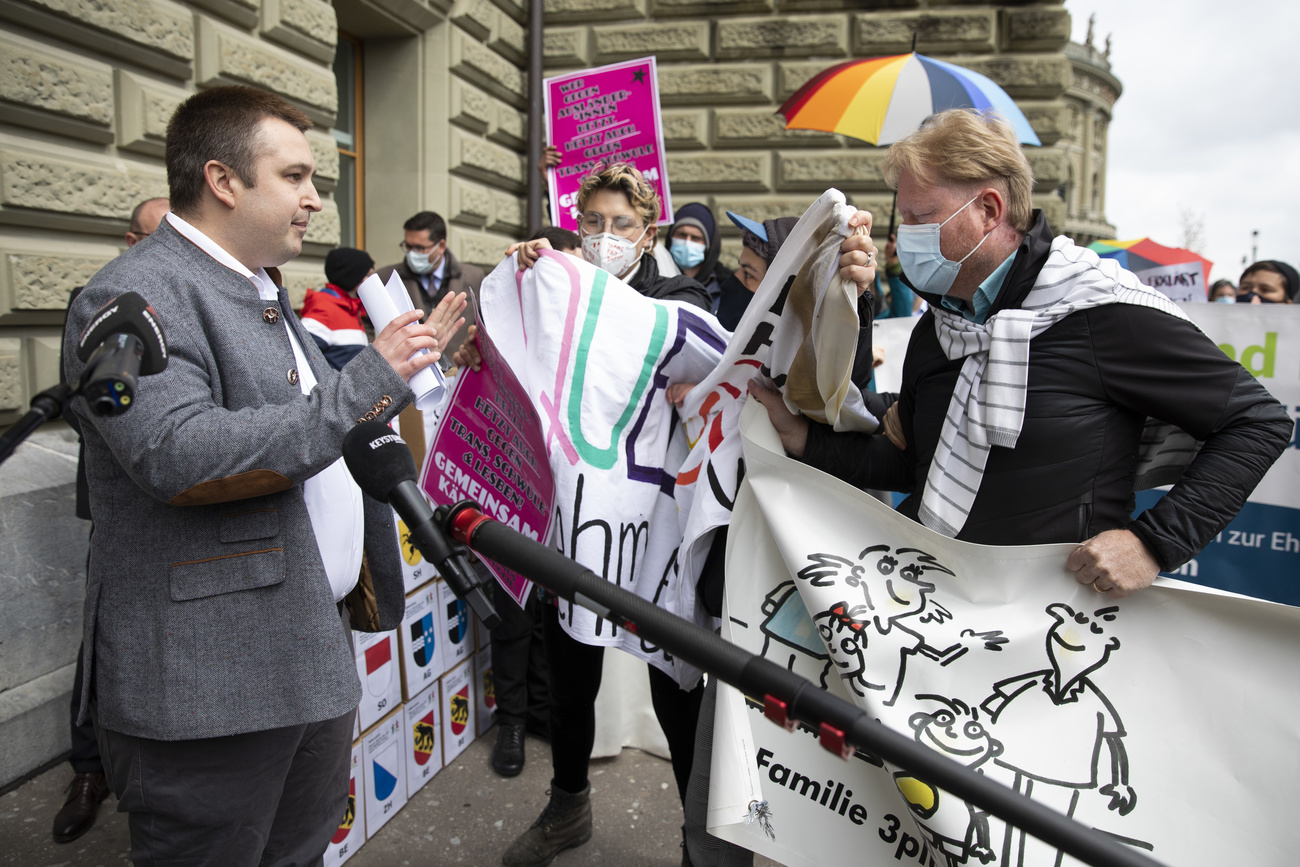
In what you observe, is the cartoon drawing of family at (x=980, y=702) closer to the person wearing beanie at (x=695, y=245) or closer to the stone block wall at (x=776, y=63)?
the person wearing beanie at (x=695, y=245)

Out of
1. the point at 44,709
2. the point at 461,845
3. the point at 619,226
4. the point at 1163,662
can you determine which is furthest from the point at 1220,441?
the point at 44,709

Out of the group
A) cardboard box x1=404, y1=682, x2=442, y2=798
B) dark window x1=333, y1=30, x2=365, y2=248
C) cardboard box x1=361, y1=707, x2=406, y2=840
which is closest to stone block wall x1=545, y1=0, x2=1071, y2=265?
dark window x1=333, y1=30, x2=365, y2=248

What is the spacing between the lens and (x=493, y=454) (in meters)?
2.23

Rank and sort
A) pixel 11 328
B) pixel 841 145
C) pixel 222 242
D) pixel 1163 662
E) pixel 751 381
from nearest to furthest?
pixel 1163 662 < pixel 222 242 < pixel 751 381 < pixel 11 328 < pixel 841 145

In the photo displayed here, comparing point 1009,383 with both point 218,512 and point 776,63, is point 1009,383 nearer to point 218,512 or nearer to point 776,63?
point 218,512

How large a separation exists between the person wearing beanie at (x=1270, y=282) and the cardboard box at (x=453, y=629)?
5.05 metres

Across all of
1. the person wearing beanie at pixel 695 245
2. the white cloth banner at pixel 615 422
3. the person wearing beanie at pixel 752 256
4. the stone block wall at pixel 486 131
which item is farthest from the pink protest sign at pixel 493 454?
the stone block wall at pixel 486 131

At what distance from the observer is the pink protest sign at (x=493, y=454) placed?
2.16 m

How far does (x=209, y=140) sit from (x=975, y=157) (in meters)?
1.48

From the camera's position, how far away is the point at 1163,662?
4.77 feet

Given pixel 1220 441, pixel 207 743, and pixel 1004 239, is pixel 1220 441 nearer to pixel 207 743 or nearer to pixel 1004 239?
pixel 1004 239

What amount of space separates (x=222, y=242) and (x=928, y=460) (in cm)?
151

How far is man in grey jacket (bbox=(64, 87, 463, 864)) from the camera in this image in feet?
4.67

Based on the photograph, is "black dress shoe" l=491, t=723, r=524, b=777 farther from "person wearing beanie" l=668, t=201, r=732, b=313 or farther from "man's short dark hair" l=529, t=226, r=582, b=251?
"person wearing beanie" l=668, t=201, r=732, b=313
